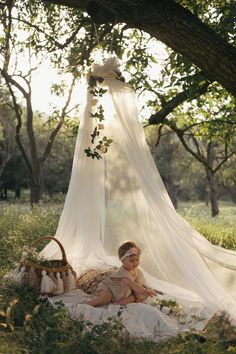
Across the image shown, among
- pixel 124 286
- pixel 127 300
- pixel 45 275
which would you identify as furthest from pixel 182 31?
pixel 45 275

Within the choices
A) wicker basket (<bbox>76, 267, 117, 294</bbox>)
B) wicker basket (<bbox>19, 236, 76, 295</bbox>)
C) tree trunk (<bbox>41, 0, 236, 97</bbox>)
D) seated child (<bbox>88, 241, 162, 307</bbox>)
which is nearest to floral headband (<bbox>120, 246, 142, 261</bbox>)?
seated child (<bbox>88, 241, 162, 307</bbox>)

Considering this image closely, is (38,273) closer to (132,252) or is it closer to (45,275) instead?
(45,275)

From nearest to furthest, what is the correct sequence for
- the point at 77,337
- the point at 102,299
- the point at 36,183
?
1. the point at 77,337
2. the point at 102,299
3. the point at 36,183

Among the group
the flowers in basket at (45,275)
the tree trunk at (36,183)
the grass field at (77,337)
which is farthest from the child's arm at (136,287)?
the tree trunk at (36,183)

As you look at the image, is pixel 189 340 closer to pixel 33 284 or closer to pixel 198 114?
pixel 33 284

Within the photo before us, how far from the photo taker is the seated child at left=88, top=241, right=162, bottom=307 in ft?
19.7

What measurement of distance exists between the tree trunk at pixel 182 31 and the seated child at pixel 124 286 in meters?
2.26

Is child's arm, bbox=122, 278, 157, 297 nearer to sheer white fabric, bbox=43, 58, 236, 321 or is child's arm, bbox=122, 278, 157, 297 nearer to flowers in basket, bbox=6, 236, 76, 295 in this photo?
sheer white fabric, bbox=43, 58, 236, 321

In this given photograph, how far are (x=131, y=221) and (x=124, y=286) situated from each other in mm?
1344

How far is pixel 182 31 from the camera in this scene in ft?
17.0

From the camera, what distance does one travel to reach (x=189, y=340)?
5020 millimetres

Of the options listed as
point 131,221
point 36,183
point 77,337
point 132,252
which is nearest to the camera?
point 77,337

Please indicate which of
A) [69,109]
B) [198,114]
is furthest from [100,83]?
[69,109]

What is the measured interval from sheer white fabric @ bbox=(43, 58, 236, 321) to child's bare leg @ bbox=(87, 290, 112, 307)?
853mm
